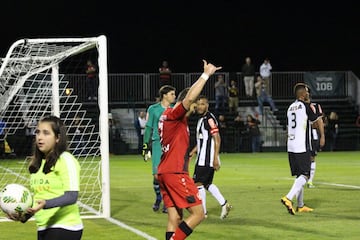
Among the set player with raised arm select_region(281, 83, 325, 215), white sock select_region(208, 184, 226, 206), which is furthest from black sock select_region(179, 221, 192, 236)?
player with raised arm select_region(281, 83, 325, 215)

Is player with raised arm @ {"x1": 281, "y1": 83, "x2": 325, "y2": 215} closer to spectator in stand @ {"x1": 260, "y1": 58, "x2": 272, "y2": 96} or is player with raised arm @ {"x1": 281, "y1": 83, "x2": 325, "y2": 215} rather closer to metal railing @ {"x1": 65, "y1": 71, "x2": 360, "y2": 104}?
spectator in stand @ {"x1": 260, "y1": 58, "x2": 272, "y2": 96}

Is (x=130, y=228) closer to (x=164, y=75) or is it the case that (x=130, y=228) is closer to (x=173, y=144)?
(x=173, y=144)

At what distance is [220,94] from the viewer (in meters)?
41.4

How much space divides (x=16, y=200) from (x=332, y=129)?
3443 centimetres

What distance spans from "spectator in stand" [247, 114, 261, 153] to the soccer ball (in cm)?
3171

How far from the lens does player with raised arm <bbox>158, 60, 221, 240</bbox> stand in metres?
9.06

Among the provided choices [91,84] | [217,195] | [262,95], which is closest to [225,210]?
[217,195]

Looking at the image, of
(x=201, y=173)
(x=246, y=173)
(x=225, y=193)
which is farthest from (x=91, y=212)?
(x=246, y=173)

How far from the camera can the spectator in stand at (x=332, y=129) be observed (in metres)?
39.3

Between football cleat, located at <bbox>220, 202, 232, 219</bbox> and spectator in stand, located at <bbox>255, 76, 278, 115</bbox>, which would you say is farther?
spectator in stand, located at <bbox>255, 76, 278, 115</bbox>

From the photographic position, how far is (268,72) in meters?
42.3

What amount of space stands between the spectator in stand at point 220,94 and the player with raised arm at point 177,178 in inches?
1253

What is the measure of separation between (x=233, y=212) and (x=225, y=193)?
3899 millimetres

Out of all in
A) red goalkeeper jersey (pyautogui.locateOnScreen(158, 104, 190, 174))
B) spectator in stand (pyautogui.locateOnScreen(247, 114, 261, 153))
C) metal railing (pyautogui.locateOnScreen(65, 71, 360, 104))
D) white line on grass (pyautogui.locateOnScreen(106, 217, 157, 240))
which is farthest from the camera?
Answer: metal railing (pyautogui.locateOnScreen(65, 71, 360, 104))
